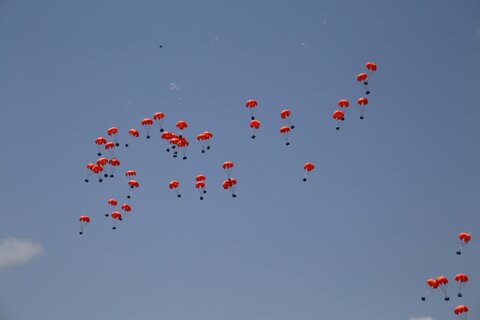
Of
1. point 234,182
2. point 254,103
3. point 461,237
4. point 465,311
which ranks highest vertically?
point 254,103

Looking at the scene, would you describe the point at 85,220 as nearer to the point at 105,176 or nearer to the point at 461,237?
the point at 105,176

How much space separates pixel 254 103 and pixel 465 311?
28287mm

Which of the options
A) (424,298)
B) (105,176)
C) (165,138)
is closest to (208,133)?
(165,138)

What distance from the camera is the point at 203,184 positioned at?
323ft

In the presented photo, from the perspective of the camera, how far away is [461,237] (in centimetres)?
9556

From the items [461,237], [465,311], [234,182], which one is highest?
[234,182]

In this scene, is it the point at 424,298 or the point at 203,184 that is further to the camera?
the point at 203,184

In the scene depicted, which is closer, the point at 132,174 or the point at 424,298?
the point at 424,298

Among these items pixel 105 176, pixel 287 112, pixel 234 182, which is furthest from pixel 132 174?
pixel 287 112

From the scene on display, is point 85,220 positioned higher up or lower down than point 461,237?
higher up

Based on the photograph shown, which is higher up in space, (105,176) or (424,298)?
(105,176)

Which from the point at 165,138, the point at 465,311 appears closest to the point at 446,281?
the point at 465,311

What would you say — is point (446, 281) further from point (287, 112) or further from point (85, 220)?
point (85, 220)

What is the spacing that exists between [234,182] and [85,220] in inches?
629
